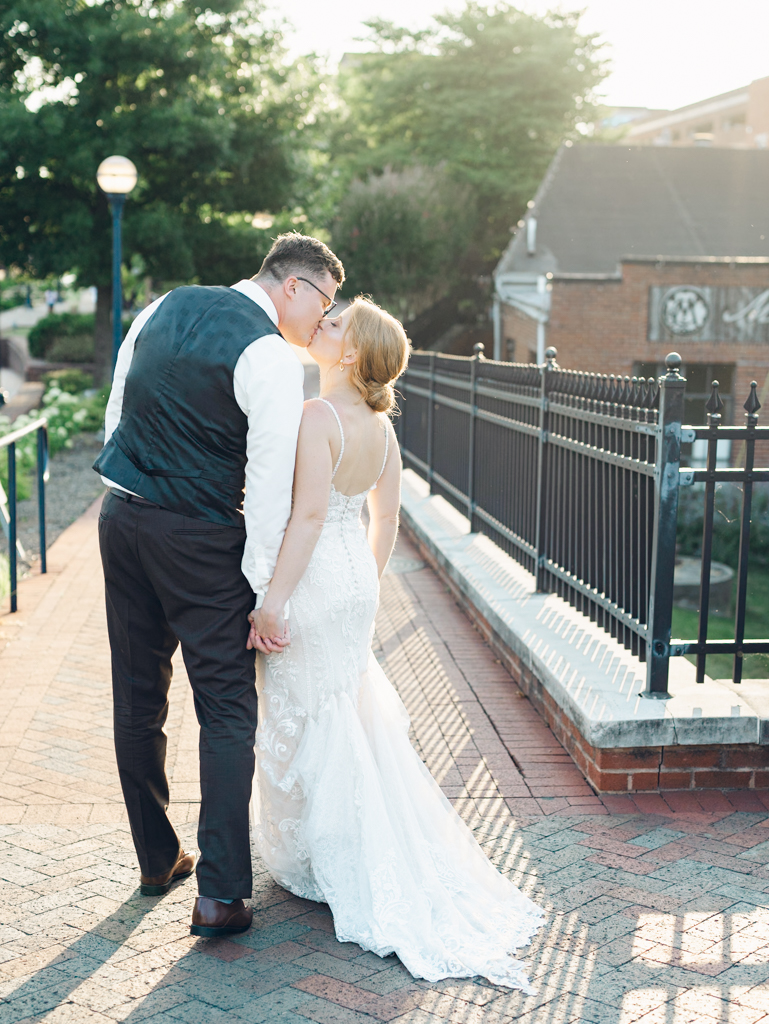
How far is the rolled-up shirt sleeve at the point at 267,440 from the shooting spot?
2918 millimetres

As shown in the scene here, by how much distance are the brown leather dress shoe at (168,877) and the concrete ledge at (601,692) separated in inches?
61.3

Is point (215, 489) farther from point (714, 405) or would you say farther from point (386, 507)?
point (714, 405)

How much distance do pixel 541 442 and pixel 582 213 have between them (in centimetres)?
2615

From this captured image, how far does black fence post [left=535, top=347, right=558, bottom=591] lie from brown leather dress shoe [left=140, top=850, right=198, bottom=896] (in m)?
3.24

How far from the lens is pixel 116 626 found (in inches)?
126

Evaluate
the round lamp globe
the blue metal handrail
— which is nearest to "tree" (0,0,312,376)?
the round lamp globe

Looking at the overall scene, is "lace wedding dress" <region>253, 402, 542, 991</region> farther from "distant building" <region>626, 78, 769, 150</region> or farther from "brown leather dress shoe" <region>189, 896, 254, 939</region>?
"distant building" <region>626, 78, 769, 150</region>

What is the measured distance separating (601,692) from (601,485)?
1139 mm

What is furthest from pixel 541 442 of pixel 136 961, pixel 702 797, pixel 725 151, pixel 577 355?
pixel 725 151

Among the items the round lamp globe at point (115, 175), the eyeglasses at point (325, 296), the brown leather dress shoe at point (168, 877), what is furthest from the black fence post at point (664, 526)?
the round lamp globe at point (115, 175)

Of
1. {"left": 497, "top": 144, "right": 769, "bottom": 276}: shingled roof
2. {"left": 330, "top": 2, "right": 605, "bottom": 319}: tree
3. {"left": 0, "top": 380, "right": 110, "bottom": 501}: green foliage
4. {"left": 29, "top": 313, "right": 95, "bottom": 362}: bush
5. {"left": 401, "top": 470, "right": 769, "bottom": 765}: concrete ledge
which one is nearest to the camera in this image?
{"left": 401, "top": 470, "right": 769, "bottom": 765}: concrete ledge

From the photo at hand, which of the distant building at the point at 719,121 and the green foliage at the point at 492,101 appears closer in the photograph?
the green foliage at the point at 492,101

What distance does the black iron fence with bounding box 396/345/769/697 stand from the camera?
13.7 feet

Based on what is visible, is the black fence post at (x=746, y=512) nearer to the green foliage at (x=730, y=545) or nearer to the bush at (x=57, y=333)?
the green foliage at (x=730, y=545)
